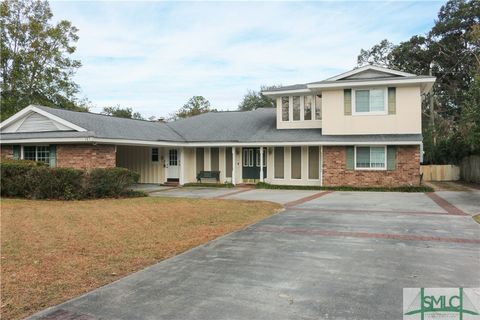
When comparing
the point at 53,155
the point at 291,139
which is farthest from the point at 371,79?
the point at 53,155

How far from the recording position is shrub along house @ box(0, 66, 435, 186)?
17.5m

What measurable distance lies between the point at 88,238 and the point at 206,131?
52.3ft

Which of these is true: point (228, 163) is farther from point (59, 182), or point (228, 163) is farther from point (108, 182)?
point (59, 182)

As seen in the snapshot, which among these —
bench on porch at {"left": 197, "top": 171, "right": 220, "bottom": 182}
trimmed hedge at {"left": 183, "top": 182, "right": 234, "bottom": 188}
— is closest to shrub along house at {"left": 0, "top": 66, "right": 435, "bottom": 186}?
bench on porch at {"left": 197, "top": 171, "right": 220, "bottom": 182}

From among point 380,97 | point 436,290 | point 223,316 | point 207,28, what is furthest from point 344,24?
point 223,316

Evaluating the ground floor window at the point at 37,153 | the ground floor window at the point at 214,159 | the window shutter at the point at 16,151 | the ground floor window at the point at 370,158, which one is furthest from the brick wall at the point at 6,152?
the ground floor window at the point at 370,158

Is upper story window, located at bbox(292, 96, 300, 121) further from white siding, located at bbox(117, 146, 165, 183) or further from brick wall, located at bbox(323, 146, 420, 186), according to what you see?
white siding, located at bbox(117, 146, 165, 183)

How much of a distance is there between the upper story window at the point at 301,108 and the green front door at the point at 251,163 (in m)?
2.60

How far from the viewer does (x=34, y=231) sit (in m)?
8.47

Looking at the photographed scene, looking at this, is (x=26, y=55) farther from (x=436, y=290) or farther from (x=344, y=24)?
(x=436, y=290)

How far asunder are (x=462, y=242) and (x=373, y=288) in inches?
146

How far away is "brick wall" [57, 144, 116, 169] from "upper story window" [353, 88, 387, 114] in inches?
477

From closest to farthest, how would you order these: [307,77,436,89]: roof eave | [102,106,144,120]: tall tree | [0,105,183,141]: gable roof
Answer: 1. [0,105,183,141]: gable roof
2. [307,77,436,89]: roof eave
3. [102,106,144,120]: tall tree

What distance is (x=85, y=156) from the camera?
54.7ft
